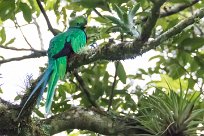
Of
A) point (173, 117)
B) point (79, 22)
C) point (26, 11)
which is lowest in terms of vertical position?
point (173, 117)

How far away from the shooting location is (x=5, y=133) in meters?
2.44

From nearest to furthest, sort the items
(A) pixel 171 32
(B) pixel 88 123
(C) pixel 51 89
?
(A) pixel 171 32 < (C) pixel 51 89 < (B) pixel 88 123

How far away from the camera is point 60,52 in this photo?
267 centimetres

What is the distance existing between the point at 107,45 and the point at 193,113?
65 centimetres

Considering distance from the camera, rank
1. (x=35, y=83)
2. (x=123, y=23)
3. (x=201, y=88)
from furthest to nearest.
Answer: (x=201, y=88) < (x=35, y=83) < (x=123, y=23)

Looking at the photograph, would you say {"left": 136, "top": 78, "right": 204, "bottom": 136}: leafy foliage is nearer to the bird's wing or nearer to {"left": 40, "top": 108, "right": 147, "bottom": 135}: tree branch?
{"left": 40, "top": 108, "right": 147, "bottom": 135}: tree branch

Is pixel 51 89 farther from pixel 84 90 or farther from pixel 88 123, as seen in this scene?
pixel 84 90

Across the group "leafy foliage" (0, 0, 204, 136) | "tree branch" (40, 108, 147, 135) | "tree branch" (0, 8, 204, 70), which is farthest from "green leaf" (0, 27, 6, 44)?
"tree branch" (0, 8, 204, 70)

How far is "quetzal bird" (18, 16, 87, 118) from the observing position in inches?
94.6

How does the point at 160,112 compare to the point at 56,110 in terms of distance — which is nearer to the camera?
the point at 160,112

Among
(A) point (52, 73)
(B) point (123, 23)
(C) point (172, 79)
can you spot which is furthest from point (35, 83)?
(C) point (172, 79)

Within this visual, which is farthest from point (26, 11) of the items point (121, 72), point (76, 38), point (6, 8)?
point (121, 72)

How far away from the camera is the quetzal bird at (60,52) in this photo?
94.6 inches

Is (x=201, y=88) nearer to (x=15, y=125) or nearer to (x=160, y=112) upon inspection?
(x=160, y=112)
